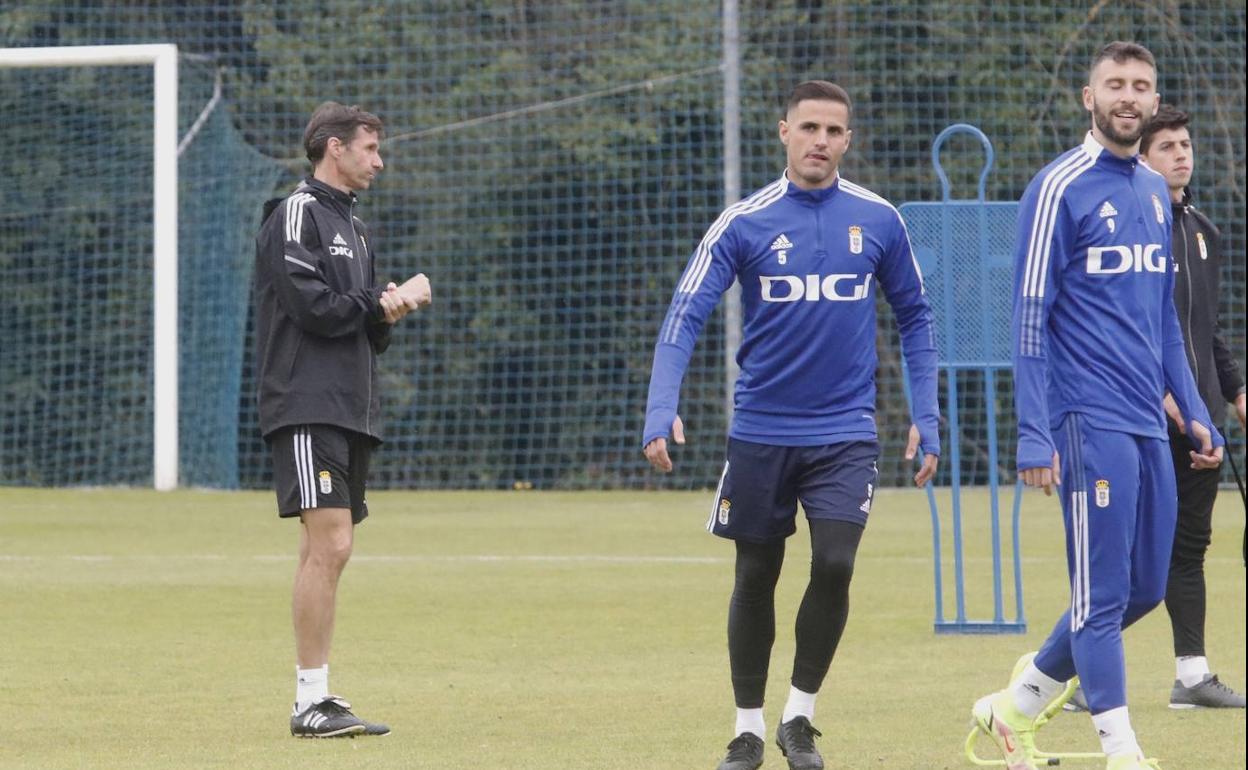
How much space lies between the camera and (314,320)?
7.33 meters

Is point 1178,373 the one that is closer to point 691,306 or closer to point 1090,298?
point 1090,298

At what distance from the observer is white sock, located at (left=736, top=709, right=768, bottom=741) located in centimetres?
658

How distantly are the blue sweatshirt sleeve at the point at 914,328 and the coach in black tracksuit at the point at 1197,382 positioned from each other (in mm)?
1103

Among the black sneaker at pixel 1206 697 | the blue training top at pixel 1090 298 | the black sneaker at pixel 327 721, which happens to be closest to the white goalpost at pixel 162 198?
the black sneaker at pixel 327 721

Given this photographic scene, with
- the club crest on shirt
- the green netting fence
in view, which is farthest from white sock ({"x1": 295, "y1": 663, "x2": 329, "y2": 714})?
the green netting fence

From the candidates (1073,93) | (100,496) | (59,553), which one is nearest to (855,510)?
(59,553)

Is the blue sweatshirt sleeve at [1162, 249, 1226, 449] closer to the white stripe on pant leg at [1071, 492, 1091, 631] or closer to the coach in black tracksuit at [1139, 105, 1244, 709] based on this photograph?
the white stripe on pant leg at [1071, 492, 1091, 631]

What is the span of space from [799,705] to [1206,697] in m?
1.99

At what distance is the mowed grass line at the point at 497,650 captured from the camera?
696cm

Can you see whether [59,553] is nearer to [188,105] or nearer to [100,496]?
[100,496]

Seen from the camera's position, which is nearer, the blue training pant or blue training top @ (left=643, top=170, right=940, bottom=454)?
the blue training pant

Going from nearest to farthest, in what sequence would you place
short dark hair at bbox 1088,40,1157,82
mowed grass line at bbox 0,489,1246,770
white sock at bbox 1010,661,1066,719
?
short dark hair at bbox 1088,40,1157,82
white sock at bbox 1010,661,1066,719
mowed grass line at bbox 0,489,1246,770

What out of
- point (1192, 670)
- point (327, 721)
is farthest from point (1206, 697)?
point (327, 721)

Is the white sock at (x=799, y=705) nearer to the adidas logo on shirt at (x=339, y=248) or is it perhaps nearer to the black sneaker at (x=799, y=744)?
the black sneaker at (x=799, y=744)
